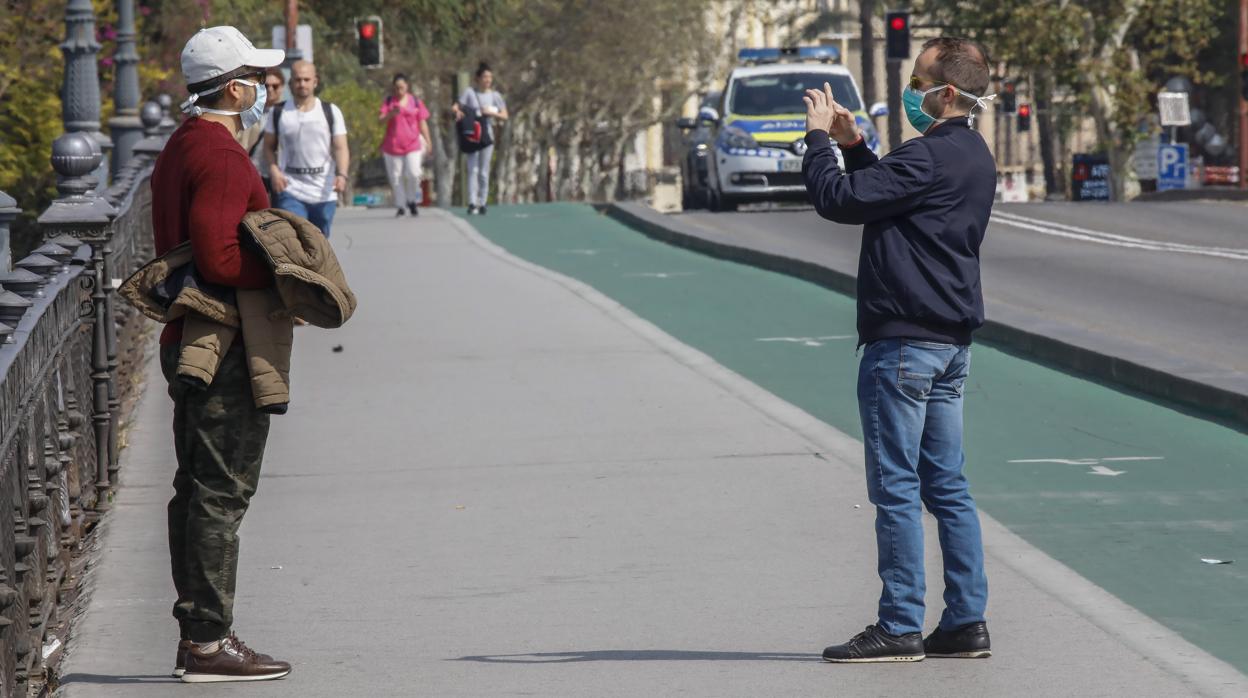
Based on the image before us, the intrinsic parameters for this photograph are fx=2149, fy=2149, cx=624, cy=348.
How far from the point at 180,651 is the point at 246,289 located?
37.9 inches

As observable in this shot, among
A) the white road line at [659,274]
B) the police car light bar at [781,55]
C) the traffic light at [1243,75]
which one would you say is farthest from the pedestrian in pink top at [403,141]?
the traffic light at [1243,75]

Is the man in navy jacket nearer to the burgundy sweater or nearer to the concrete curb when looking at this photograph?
the burgundy sweater

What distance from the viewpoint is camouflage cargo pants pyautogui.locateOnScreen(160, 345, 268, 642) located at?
5.51 meters

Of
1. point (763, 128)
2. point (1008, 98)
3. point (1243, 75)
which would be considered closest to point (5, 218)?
point (763, 128)

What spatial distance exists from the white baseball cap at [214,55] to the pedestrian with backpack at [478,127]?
19.9 m

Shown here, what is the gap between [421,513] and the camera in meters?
7.87

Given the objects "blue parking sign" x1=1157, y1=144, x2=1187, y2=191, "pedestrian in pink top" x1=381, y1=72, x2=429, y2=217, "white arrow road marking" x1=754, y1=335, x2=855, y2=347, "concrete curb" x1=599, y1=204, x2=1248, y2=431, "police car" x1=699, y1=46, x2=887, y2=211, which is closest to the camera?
"concrete curb" x1=599, y1=204, x2=1248, y2=431

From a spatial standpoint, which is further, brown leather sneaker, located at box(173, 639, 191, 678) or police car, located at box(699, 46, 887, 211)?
police car, located at box(699, 46, 887, 211)

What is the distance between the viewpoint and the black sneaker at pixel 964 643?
18.4 ft

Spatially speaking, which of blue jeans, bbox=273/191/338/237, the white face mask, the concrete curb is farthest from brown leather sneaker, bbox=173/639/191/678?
blue jeans, bbox=273/191/338/237

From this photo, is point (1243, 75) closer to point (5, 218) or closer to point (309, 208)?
point (309, 208)

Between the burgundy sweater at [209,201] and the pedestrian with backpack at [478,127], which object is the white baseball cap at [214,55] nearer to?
the burgundy sweater at [209,201]

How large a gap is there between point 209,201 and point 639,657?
64.8 inches

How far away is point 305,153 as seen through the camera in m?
13.3
